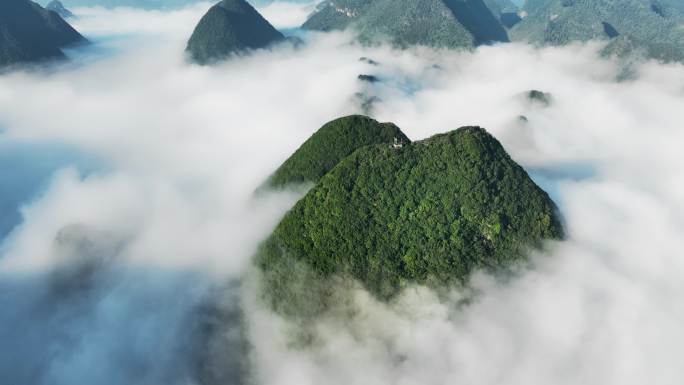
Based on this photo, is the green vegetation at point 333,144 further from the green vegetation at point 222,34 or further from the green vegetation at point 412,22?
the green vegetation at point 412,22

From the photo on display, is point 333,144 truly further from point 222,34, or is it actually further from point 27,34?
point 27,34

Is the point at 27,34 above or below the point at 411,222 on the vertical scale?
above

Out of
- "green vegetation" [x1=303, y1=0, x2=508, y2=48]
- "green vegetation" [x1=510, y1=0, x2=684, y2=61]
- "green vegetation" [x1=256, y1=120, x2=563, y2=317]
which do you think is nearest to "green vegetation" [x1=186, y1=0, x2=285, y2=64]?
"green vegetation" [x1=303, y1=0, x2=508, y2=48]

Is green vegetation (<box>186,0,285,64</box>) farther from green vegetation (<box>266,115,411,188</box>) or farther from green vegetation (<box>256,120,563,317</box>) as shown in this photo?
green vegetation (<box>256,120,563,317</box>)

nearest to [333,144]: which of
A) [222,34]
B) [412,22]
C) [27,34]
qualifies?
[222,34]

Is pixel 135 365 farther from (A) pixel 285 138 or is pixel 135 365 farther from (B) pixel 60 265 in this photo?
(A) pixel 285 138
